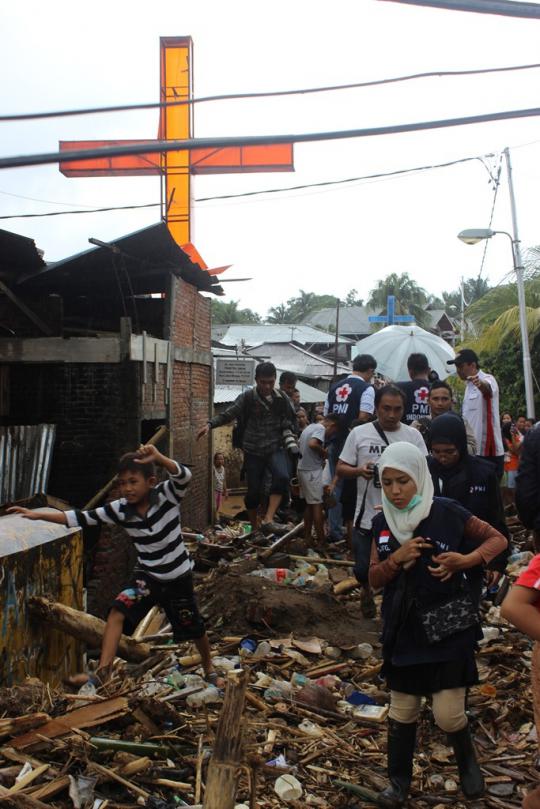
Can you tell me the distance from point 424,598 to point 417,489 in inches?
20.5

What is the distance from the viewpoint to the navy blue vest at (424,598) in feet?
12.9

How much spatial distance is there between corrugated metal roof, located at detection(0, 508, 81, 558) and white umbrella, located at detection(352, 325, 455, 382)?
886 cm

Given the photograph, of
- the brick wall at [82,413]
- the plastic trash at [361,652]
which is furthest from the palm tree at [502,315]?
the plastic trash at [361,652]

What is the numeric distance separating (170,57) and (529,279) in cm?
1195

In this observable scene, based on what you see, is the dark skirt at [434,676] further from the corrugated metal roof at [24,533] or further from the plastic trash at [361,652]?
the plastic trash at [361,652]

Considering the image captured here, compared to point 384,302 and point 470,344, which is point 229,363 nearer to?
point 470,344

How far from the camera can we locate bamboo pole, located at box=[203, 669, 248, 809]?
108 inches

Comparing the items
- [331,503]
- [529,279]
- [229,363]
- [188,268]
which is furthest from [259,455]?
[529,279]

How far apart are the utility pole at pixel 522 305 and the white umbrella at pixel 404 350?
4.95m

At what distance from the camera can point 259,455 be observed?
10781mm

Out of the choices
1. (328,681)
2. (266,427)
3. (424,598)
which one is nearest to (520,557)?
(266,427)

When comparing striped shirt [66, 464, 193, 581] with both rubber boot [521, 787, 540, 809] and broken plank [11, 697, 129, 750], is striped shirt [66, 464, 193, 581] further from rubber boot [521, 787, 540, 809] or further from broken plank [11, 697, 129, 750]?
rubber boot [521, 787, 540, 809]

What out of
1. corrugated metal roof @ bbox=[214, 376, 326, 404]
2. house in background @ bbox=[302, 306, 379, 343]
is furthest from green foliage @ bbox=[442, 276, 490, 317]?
corrugated metal roof @ bbox=[214, 376, 326, 404]

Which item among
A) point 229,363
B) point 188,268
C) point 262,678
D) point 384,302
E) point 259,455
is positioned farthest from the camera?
point 384,302
